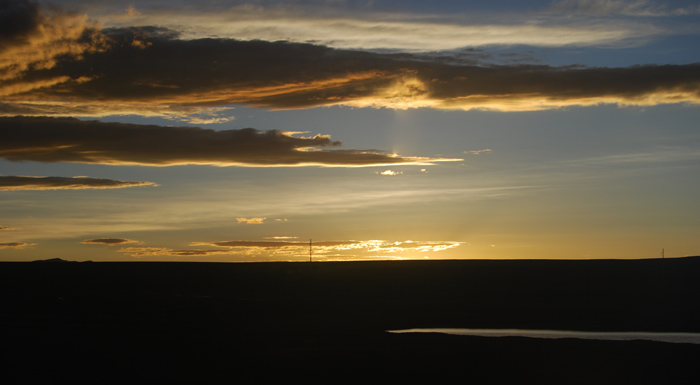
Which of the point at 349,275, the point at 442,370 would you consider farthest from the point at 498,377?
the point at 349,275

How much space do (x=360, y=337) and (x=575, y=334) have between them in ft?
42.2

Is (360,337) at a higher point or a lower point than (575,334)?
higher

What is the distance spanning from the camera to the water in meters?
33.1

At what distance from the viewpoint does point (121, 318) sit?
37.1 m

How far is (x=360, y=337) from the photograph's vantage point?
30578mm

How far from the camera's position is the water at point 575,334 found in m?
33.1

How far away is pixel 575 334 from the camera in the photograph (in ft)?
114

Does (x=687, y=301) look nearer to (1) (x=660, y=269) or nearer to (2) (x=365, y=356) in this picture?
(1) (x=660, y=269)

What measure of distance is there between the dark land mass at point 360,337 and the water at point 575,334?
2358 millimetres

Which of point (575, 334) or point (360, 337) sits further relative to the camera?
point (575, 334)

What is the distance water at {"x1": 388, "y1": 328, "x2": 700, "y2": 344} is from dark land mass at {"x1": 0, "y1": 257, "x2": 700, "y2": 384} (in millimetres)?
2358

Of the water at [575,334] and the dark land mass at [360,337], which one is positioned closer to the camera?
the dark land mass at [360,337]

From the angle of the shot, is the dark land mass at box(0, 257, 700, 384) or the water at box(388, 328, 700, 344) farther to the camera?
the water at box(388, 328, 700, 344)

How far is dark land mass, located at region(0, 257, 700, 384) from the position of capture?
21.3 metres
